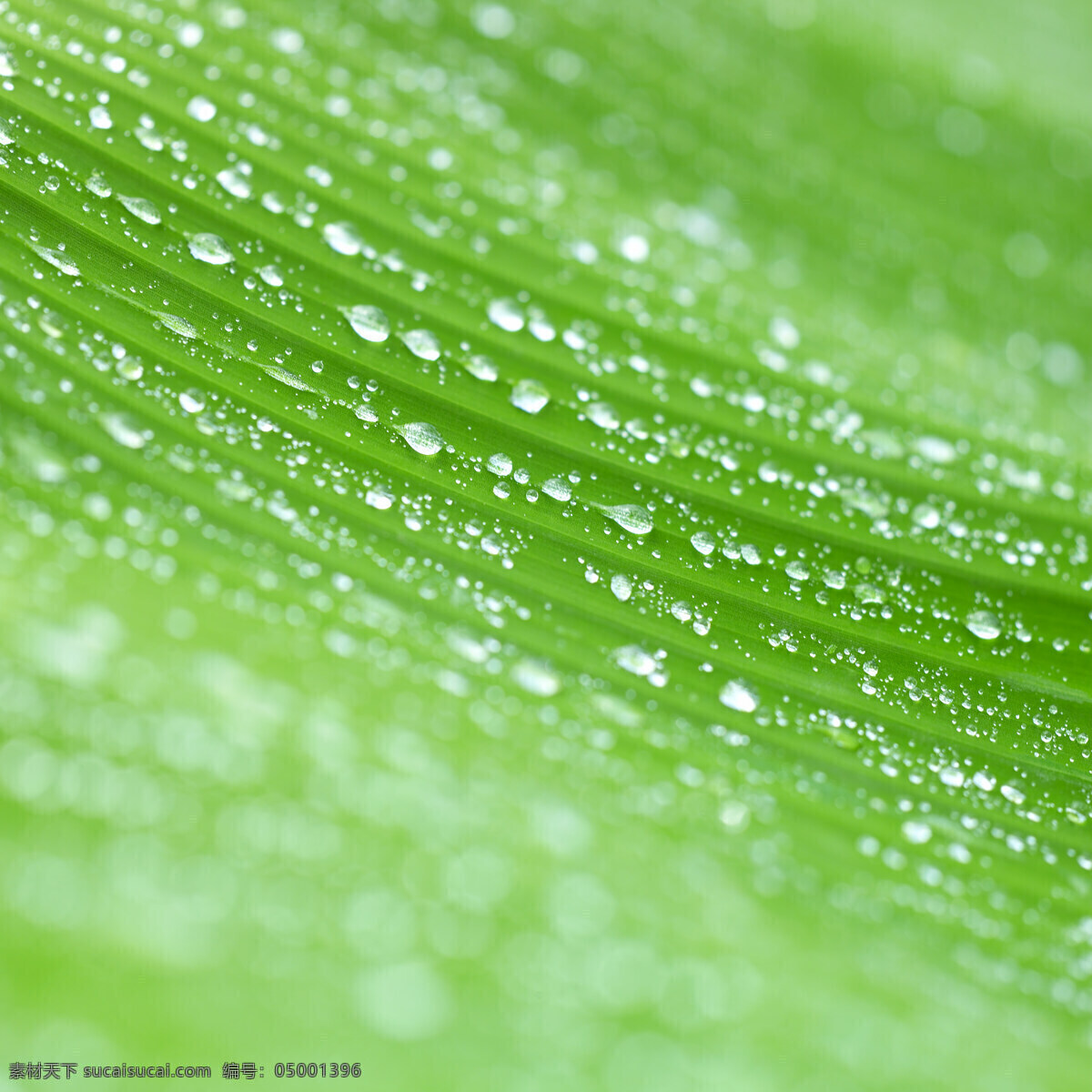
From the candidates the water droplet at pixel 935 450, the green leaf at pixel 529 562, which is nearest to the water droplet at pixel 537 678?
the green leaf at pixel 529 562

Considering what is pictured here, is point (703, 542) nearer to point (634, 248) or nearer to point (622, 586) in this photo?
point (622, 586)

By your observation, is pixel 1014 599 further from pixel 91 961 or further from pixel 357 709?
pixel 91 961

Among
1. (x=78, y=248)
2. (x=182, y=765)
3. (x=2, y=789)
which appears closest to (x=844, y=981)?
(x=182, y=765)

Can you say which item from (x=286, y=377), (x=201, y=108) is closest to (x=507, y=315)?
(x=286, y=377)

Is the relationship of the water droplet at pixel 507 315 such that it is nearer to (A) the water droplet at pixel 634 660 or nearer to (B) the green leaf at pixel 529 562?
(B) the green leaf at pixel 529 562

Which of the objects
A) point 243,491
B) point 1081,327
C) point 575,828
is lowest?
point 575,828

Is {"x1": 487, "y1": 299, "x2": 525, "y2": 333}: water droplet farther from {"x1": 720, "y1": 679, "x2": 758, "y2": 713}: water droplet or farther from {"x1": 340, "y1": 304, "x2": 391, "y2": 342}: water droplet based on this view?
{"x1": 720, "y1": 679, "x2": 758, "y2": 713}: water droplet
